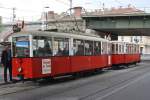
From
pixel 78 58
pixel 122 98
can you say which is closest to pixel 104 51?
pixel 78 58

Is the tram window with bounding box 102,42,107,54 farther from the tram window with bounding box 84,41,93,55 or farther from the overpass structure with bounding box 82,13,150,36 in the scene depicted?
the overpass structure with bounding box 82,13,150,36

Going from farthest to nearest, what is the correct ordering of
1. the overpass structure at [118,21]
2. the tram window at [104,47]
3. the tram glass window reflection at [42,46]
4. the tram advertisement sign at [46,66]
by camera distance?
1. the overpass structure at [118,21]
2. the tram window at [104,47]
3. the tram advertisement sign at [46,66]
4. the tram glass window reflection at [42,46]

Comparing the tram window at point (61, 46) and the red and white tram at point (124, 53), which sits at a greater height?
the tram window at point (61, 46)

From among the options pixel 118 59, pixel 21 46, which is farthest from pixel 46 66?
pixel 118 59

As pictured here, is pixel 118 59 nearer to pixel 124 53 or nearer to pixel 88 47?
pixel 124 53

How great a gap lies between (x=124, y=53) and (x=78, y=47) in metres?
16.4

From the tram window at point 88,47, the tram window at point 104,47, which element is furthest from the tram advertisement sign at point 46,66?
the tram window at point 104,47

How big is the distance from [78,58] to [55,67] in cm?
333

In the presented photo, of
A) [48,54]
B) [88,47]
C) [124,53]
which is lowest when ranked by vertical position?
[124,53]

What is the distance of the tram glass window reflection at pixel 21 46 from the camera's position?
739 inches

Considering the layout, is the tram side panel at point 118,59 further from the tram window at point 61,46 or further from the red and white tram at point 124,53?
the tram window at point 61,46

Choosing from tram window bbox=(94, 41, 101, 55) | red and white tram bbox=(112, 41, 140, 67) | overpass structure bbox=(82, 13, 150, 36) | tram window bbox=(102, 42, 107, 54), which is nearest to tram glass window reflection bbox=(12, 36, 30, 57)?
tram window bbox=(94, 41, 101, 55)

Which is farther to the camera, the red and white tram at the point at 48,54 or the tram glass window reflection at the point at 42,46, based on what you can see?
the tram glass window reflection at the point at 42,46

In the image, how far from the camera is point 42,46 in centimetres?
1939
